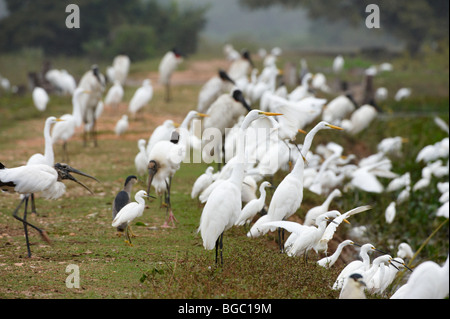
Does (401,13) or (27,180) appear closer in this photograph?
(27,180)

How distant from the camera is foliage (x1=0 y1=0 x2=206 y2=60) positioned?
29.3 m

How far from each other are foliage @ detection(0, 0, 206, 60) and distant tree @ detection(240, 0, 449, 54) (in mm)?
3780

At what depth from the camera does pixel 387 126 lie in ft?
50.2

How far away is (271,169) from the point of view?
8.16 metres

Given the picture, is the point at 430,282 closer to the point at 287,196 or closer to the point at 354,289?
the point at 354,289

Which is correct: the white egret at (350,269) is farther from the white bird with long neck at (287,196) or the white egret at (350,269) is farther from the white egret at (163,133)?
the white egret at (163,133)

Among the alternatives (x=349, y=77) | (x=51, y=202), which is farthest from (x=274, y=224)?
(x=349, y=77)

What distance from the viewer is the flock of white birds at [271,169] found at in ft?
17.4

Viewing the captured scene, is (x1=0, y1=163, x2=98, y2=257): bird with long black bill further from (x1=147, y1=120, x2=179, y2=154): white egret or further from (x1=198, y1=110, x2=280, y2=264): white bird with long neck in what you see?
(x1=147, y1=120, x2=179, y2=154): white egret

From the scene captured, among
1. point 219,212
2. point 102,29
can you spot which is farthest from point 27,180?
point 102,29

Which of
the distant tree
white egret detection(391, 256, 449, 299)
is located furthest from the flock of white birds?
the distant tree

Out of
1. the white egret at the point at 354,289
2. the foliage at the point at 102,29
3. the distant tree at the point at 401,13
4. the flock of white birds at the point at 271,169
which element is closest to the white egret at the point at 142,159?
the flock of white birds at the point at 271,169

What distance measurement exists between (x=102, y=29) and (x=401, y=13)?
14.1 m
